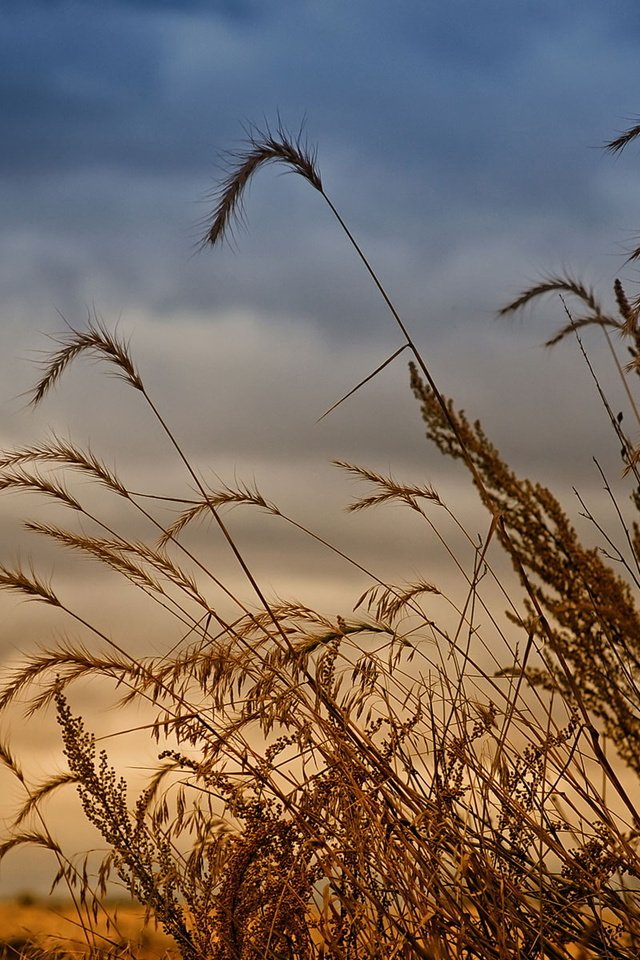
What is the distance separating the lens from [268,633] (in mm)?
1553

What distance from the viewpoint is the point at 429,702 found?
1614 mm

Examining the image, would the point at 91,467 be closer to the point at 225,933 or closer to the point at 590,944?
the point at 225,933

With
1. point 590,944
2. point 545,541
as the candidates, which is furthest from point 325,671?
point 545,541

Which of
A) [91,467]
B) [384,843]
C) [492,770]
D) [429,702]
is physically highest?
[91,467]

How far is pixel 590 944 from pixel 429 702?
43 centimetres

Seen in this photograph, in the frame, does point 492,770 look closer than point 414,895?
No

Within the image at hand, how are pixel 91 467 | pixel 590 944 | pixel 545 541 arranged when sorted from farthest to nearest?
pixel 545 541 < pixel 91 467 < pixel 590 944

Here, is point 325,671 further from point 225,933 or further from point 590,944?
point 590,944

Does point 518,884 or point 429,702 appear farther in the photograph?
point 429,702

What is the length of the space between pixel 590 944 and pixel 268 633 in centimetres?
62

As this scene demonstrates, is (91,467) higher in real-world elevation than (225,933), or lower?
higher

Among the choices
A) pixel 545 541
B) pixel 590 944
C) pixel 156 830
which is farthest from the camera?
pixel 545 541

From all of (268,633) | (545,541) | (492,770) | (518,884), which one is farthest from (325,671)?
(545,541)

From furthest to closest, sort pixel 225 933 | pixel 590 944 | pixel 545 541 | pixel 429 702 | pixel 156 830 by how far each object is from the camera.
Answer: pixel 545 541
pixel 429 702
pixel 156 830
pixel 590 944
pixel 225 933
